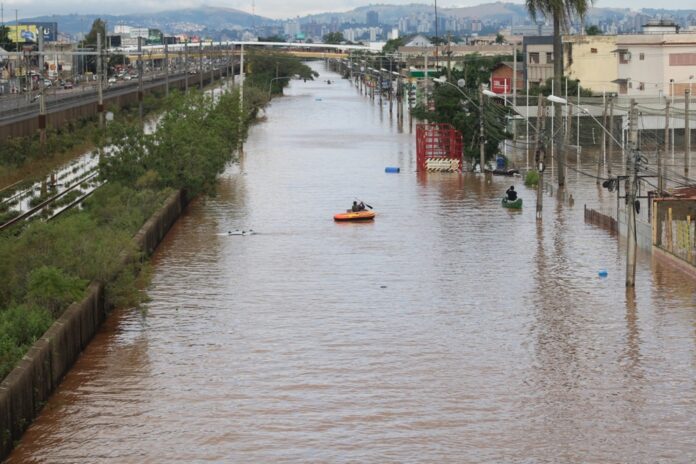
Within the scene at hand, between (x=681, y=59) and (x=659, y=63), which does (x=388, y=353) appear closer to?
(x=659, y=63)

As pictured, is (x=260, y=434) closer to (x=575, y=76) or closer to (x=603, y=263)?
(x=603, y=263)

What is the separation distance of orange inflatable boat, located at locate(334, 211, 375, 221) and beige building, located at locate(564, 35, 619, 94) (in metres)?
60.0

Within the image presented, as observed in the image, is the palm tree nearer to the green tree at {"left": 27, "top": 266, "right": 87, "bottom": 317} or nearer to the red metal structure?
the red metal structure

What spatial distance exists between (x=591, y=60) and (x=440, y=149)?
133ft

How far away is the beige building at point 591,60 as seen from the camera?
10814 cm

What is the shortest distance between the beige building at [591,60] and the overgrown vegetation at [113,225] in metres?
41.2

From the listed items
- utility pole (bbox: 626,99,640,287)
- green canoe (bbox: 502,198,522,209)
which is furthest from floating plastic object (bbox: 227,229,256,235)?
utility pole (bbox: 626,99,640,287)

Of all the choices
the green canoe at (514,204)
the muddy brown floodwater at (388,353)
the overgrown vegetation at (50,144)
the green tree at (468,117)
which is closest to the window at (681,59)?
the green tree at (468,117)

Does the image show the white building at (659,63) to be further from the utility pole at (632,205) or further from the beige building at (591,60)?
the utility pole at (632,205)

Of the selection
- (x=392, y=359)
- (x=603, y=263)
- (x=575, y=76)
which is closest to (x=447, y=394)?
(x=392, y=359)

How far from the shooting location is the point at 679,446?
23.2m

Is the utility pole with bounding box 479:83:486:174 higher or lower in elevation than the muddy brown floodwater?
higher

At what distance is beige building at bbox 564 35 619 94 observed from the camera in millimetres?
108144

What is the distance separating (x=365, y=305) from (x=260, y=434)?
37.8 feet
